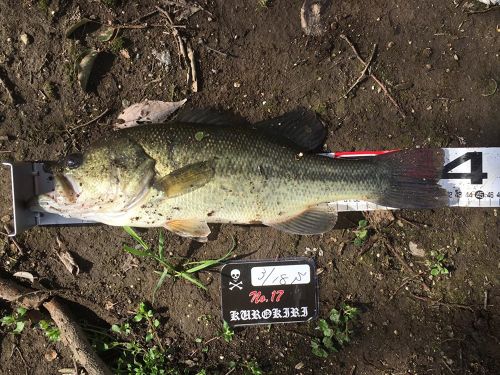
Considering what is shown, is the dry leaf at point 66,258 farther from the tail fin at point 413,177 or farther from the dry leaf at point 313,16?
the dry leaf at point 313,16

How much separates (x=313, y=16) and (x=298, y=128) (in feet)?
3.53

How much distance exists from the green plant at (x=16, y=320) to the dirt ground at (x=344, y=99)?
0.37m

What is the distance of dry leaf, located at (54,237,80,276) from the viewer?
151 inches

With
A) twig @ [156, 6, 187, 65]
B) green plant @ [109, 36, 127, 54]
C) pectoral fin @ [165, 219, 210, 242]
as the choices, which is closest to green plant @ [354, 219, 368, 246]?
pectoral fin @ [165, 219, 210, 242]

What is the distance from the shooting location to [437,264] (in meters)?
3.79

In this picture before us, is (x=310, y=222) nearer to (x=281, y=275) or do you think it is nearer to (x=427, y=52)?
(x=281, y=275)

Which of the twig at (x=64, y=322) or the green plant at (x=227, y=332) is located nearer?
the twig at (x=64, y=322)

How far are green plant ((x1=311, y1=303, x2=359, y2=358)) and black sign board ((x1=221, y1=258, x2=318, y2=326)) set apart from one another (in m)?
0.15

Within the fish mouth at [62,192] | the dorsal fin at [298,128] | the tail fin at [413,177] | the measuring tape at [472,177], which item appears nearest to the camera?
the fish mouth at [62,192]

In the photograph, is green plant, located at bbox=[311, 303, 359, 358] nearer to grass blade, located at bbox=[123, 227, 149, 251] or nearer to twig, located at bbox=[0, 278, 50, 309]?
grass blade, located at bbox=[123, 227, 149, 251]

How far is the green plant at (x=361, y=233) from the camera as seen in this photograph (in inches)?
148

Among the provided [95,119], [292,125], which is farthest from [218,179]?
[95,119]

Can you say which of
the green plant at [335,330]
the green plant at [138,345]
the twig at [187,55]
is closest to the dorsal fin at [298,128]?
the twig at [187,55]

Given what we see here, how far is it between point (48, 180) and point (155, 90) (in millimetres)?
1199
